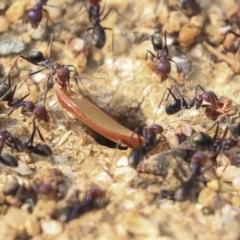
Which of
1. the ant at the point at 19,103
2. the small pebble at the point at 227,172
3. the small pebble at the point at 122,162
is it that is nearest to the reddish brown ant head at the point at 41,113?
the ant at the point at 19,103

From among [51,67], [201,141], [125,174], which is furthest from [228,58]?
[125,174]

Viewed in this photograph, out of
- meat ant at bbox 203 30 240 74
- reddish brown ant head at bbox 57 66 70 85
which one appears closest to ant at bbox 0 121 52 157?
reddish brown ant head at bbox 57 66 70 85

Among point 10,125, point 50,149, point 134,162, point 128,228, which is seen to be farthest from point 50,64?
point 128,228

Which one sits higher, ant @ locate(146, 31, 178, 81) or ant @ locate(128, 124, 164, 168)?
ant @ locate(146, 31, 178, 81)

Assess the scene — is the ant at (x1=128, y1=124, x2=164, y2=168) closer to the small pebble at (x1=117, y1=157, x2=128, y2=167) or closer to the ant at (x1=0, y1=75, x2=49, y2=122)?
the small pebble at (x1=117, y1=157, x2=128, y2=167)

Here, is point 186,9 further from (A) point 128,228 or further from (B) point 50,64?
(A) point 128,228

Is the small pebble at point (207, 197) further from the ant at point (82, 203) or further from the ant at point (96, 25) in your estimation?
the ant at point (96, 25)
